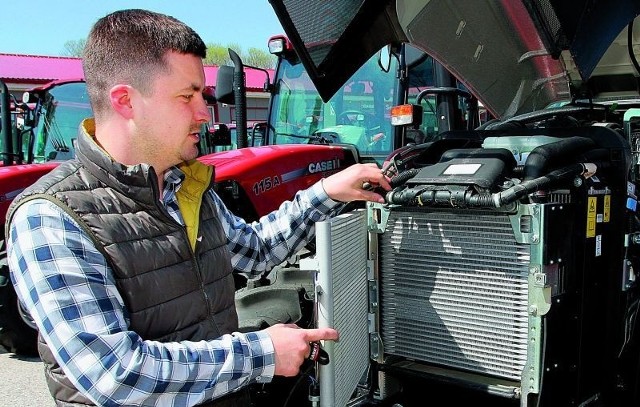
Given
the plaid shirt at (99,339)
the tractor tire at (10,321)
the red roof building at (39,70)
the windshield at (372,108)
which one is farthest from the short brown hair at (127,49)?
the red roof building at (39,70)

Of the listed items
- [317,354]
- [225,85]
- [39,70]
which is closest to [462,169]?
[317,354]

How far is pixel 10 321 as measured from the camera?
171 inches

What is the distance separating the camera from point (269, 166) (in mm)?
4281

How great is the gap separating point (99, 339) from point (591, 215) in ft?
4.95

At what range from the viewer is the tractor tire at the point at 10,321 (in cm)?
432

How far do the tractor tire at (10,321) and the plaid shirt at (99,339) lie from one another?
3.20 m

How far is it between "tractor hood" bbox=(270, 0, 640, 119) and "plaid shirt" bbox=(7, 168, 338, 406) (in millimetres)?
1299

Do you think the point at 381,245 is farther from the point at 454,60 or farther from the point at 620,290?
the point at 454,60

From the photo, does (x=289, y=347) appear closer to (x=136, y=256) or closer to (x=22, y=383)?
(x=136, y=256)

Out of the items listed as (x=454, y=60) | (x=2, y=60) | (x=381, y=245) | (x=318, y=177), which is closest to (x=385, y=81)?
(x=318, y=177)

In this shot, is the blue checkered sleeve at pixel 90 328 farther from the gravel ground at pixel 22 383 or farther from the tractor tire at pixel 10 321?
the tractor tire at pixel 10 321

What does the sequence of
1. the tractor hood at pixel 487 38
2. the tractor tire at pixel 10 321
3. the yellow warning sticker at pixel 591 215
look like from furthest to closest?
the tractor tire at pixel 10 321
the tractor hood at pixel 487 38
the yellow warning sticker at pixel 591 215

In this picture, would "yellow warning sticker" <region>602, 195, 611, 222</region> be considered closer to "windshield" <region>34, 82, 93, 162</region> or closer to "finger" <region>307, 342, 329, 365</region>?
"finger" <region>307, 342, 329, 365</region>

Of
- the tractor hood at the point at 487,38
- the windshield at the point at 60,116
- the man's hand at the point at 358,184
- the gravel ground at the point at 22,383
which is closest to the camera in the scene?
the man's hand at the point at 358,184
